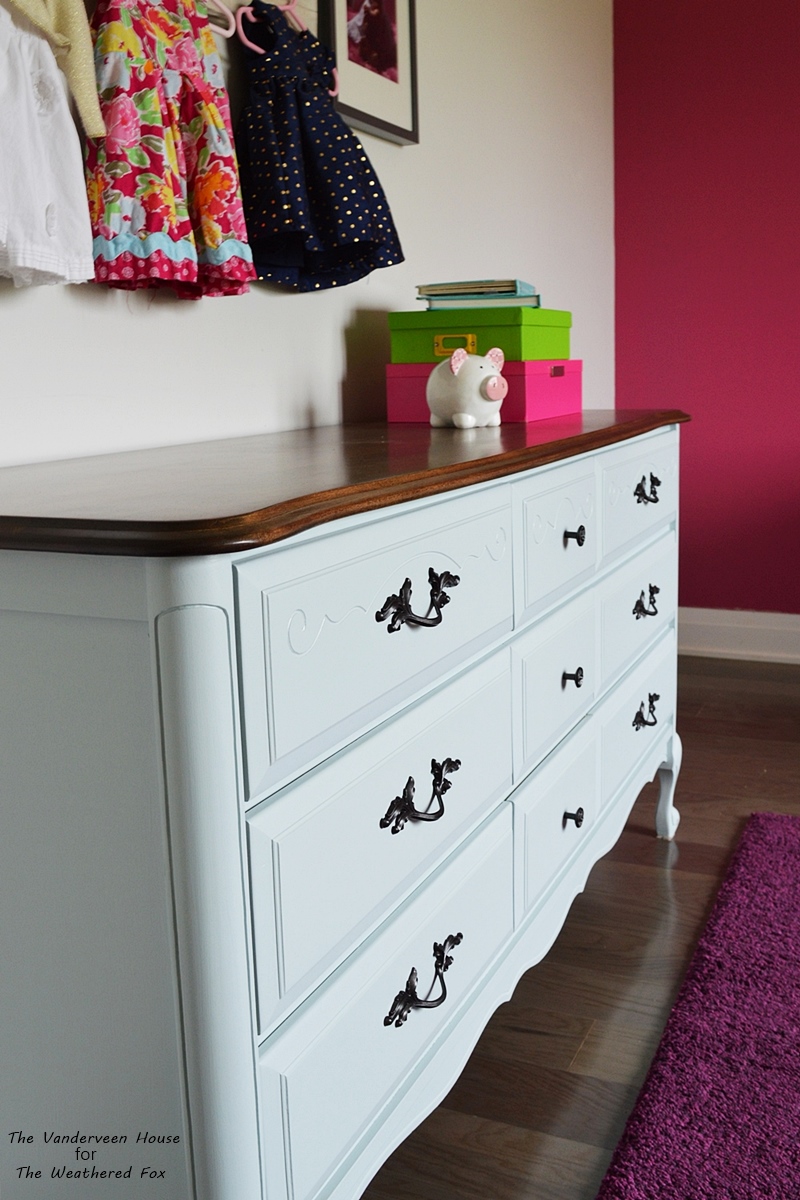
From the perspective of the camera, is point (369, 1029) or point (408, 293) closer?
point (369, 1029)

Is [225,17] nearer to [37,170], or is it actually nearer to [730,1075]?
[37,170]

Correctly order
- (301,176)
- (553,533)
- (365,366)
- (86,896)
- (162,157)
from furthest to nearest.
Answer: (365,366)
(301,176)
(553,533)
(162,157)
(86,896)

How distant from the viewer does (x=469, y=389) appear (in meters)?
1.71

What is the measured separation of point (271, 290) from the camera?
1.79 m

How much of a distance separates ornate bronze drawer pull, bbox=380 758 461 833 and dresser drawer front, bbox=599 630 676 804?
2.07ft

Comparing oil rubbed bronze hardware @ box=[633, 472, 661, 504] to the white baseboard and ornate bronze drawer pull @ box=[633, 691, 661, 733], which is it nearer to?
ornate bronze drawer pull @ box=[633, 691, 661, 733]

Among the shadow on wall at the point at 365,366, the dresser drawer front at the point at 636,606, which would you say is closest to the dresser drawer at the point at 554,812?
the dresser drawer front at the point at 636,606

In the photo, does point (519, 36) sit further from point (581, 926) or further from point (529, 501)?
point (581, 926)

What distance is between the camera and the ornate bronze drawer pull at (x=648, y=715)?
197 centimetres

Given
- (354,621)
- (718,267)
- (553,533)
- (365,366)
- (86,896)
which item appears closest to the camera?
(86,896)

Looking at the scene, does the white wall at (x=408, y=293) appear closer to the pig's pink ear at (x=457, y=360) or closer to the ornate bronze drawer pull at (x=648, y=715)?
the pig's pink ear at (x=457, y=360)

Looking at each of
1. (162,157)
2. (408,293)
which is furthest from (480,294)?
(162,157)

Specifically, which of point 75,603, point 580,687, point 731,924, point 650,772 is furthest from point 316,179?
point 731,924

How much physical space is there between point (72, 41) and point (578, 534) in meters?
0.87
